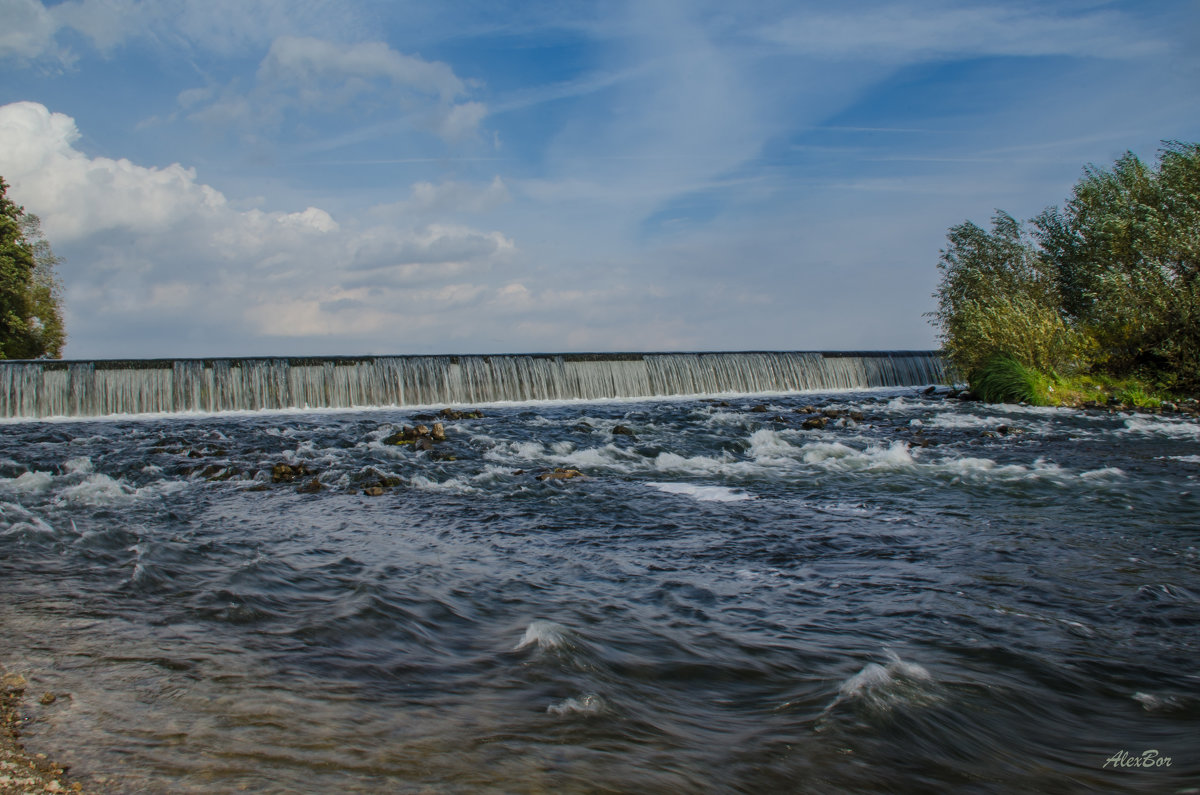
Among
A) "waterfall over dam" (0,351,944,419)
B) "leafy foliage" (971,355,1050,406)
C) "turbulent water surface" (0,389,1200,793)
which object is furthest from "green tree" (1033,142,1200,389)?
"turbulent water surface" (0,389,1200,793)

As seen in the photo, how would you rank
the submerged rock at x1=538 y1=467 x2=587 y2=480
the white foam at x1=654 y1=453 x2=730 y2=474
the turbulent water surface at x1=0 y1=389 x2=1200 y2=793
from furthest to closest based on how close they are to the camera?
1. the white foam at x1=654 y1=453 x2=730 y2=474
2. the submerged rock at x1=538 y1=467 x2=587 y2=480
3. the turbulent water surface at x1=0 y1=389 x2=1200 y2=793

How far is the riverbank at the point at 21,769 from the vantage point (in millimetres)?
2709

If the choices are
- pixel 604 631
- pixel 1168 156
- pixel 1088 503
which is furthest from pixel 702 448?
pixel 1168 156

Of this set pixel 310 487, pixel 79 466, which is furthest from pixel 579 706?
pixel 79 466

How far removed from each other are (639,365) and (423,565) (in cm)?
2502

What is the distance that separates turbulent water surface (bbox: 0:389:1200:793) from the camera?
10.7 ft

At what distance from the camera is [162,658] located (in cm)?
430

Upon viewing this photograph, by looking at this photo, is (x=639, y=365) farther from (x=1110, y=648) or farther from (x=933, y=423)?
(x=1110, y=648)

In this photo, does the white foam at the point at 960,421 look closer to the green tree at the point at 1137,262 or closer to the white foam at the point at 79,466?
the green tree at the point at 1137,262

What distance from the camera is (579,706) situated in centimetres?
379

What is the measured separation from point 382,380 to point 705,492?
19181mm

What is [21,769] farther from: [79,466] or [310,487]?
[79,466]

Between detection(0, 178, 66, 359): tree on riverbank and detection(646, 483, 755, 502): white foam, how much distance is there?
35.7 m
